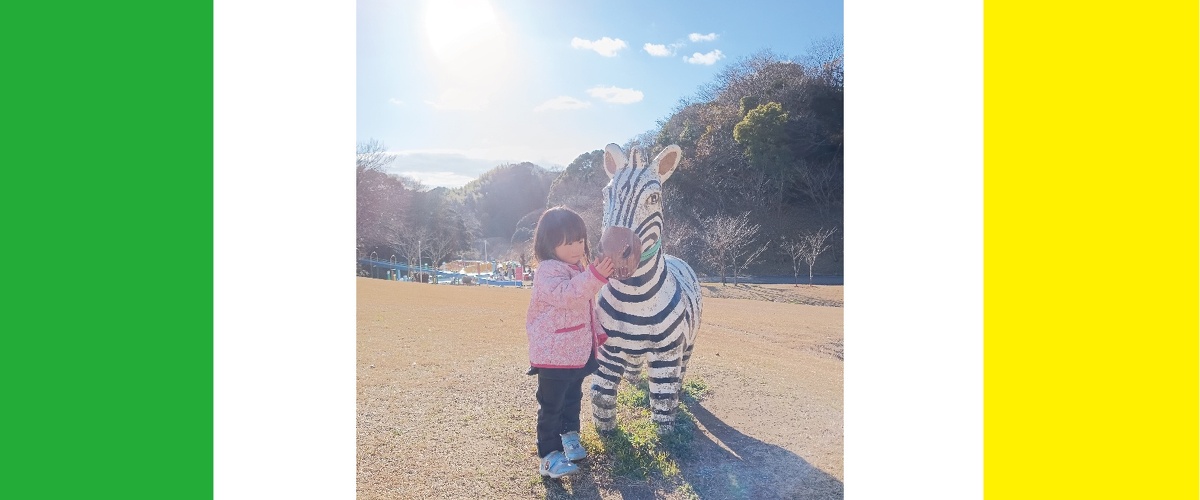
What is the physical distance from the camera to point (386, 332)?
3826 mm

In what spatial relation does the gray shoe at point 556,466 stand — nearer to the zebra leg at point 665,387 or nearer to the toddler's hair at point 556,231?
the zebra leg at point 665,387

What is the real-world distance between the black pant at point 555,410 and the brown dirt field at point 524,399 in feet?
0.51

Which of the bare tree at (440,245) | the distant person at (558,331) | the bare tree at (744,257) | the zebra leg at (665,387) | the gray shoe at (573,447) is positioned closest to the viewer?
the distant person at (558,331)

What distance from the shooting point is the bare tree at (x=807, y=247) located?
4137 millimetres

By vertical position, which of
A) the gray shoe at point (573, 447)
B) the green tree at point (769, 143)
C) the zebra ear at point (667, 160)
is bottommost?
the gray shoe at point (573, 447)

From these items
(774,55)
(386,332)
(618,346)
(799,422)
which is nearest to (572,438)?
(618,346)

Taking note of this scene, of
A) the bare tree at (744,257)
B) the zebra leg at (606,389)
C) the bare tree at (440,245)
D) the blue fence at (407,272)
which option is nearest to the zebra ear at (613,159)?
the zebra leg at (606,389)

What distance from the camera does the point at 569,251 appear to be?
7.30 feet

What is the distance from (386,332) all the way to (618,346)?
2088 mm

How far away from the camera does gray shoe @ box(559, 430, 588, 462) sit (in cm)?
228

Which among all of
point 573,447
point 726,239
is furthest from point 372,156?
point 726,239

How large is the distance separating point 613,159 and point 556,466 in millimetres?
1242

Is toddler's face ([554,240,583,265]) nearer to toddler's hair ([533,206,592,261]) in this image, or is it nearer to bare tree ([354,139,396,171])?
toddler's hair ([533,206,592,261])
